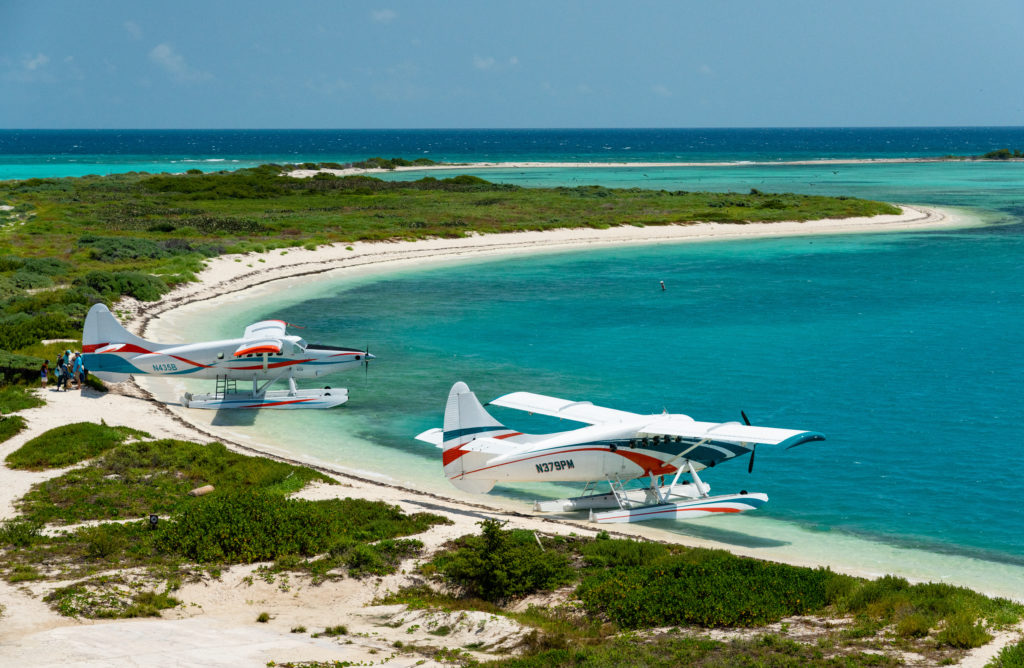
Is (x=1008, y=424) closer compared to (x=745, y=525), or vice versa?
(x=745, y=525)

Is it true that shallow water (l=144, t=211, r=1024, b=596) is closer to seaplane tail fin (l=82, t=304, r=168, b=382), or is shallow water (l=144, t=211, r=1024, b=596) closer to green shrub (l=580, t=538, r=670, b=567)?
green shrub (l=580, t=538, r=670, b=567)

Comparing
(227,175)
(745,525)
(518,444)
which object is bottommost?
(745,525)

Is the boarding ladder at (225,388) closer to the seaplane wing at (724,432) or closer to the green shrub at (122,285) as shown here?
the green shrub at (122,285)

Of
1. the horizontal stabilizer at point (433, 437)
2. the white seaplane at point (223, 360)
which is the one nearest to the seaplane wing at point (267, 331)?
the white seaplane at point (223, 360)

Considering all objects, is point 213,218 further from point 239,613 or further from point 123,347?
point 239,613

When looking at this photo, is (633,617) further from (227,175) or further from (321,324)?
(227,175)

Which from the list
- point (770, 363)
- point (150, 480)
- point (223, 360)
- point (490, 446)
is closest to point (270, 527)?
point (150, 480)

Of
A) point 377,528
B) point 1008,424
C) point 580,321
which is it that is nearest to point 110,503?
point 377,528
